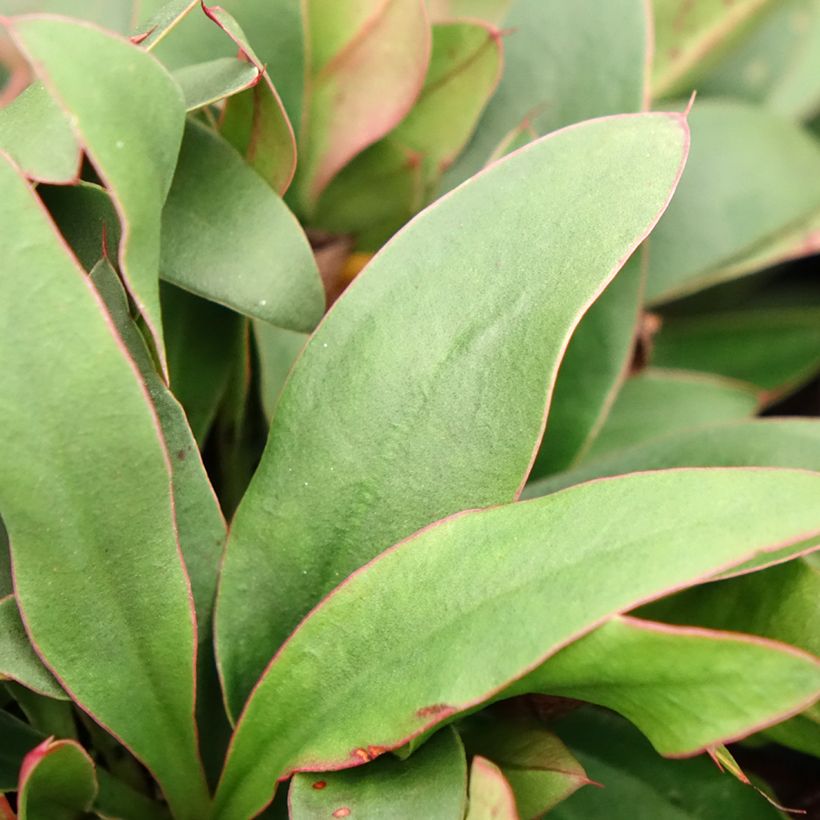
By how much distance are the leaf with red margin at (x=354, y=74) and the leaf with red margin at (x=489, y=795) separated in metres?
0.43

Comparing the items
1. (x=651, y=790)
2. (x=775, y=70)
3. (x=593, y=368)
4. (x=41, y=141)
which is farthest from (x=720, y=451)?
(x=775, y=70)

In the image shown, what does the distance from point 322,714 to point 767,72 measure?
2.67ft

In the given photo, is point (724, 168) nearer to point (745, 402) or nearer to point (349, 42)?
point (745, 402)

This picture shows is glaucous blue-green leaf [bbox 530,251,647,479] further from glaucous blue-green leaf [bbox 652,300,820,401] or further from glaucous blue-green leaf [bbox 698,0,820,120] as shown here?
glaucous blue-green leaf [bbox 698,0,820,120]

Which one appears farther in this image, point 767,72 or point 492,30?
point 767,72

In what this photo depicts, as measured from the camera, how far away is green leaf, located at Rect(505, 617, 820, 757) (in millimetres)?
382

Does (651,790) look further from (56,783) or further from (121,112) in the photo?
(121,112)

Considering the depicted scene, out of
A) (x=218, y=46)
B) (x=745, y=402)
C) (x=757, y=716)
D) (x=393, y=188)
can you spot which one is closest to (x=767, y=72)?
(x=745, y=402)

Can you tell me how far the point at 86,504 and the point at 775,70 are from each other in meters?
0.84

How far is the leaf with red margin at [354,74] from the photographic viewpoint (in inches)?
26.3

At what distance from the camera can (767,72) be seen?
991mm

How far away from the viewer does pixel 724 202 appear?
2.72 ft

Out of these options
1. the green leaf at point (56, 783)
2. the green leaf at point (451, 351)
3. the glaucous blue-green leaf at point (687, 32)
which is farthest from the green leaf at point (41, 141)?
the glaucous blue-green leaf at point (687, 32)

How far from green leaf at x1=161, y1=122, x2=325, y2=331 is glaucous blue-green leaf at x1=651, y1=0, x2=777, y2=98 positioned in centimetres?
52
